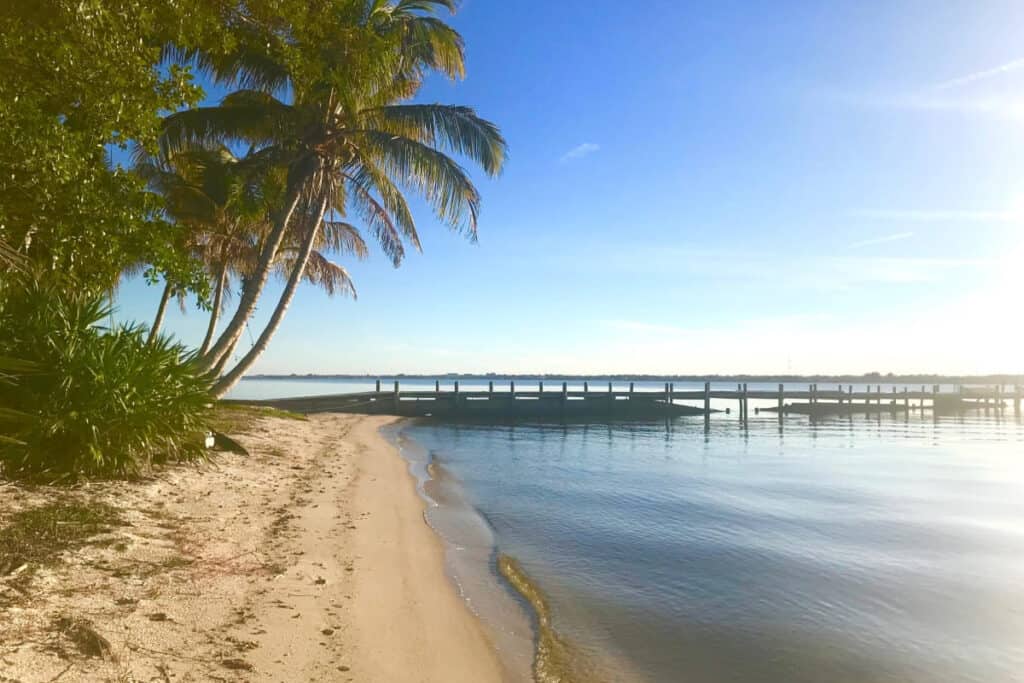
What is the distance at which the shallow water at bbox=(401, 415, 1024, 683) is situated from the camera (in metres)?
5.34

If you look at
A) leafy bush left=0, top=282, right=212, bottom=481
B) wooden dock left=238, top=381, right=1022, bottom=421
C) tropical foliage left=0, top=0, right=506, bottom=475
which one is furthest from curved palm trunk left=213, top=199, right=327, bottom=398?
wooden dock left=238, top=381, right=1022, bottom=421

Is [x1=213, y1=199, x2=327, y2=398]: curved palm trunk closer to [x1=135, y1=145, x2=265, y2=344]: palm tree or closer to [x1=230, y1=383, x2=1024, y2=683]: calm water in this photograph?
[x1=135, y1=145, x2=265, y2=344]: palm tree

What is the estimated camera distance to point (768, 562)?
26.8 ft

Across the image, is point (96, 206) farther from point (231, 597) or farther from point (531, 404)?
point (531, 404)

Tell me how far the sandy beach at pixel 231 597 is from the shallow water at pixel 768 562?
1412 mm

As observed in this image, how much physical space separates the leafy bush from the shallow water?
15.6 feet

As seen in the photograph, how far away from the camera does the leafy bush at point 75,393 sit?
665 centimetres

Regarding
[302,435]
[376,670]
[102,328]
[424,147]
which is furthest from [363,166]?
[376,670]

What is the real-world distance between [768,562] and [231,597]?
6652mm

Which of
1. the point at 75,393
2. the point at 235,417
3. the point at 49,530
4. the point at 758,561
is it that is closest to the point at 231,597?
the point at 49,530

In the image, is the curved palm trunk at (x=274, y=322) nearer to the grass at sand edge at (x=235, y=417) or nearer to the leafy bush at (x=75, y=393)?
the grass at sand edge at (x=235, y=417)

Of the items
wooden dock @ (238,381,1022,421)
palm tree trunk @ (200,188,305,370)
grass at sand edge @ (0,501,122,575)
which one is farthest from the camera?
wooden dock @ (238,381,1022,421)

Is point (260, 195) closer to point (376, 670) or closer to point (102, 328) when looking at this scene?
point (102, 328)

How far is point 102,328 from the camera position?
8.15 m
